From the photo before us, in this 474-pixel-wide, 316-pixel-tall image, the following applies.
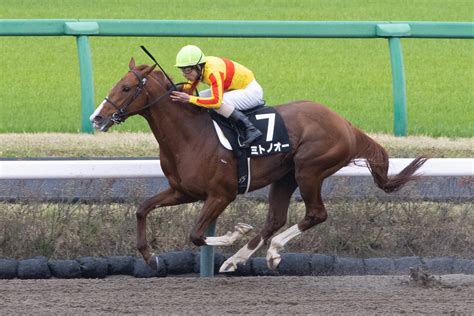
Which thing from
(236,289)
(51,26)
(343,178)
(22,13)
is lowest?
(236,289)

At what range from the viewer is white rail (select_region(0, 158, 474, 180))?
24.1 ft

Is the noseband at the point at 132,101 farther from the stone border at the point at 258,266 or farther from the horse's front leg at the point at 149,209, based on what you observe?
the stone border at the point at 258,266

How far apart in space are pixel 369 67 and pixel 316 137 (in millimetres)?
9014

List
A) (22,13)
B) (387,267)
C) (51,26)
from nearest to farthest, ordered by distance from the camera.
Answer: (387,267) → (51,26) → (22,13)

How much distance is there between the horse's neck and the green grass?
391cm

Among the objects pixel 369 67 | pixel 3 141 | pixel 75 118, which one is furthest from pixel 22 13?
pixel 3 141

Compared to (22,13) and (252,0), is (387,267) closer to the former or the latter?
(22,13)

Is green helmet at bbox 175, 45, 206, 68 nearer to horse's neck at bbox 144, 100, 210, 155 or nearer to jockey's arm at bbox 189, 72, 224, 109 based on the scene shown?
jockey's arm at bbox 189, 72, 224, 109

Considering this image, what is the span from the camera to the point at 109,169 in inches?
294

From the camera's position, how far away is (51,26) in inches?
391

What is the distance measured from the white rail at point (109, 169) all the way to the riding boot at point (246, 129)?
702 mm

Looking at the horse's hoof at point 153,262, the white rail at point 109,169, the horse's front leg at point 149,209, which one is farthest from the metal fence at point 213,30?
the horse's hoof at point 153,262

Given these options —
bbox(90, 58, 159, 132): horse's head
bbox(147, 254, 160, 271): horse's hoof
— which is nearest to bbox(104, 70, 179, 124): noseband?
bbox(90, 58, 159, 132): horse's head

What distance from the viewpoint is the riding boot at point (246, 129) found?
279 inches
